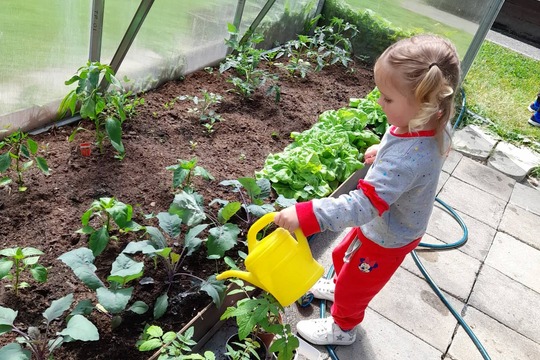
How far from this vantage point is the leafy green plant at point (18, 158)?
2.24 meters

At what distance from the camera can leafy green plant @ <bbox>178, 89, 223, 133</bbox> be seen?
10.9ft

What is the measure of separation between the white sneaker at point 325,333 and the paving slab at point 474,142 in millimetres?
2797

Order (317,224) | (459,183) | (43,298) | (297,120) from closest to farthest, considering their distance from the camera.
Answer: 1. (317,224)
2. (43,298)
3. (297,120)
4. (459,183)

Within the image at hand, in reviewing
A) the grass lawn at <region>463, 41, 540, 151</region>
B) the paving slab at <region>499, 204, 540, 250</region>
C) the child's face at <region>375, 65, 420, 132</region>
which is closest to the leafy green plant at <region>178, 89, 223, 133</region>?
the child's face at <region>375, 65, 420, 132</region>

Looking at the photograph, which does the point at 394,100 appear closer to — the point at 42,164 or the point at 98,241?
the point at 98,241

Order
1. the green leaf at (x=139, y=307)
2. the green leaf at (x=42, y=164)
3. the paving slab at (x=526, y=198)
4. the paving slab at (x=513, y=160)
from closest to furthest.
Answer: the green leaf at (x=139, y=307), the green leaf at (x=42, y=164), the paving slab at (x=526, y=198), the paving slab at (x=513, y=160)

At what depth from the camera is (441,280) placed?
2.95m

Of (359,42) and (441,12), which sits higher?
(441,12)

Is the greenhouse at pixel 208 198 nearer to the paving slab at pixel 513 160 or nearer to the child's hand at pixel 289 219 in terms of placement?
the child's hand at pixel 289 219

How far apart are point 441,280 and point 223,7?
104 inches

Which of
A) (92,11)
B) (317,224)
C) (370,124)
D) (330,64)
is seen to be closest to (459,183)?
(370,124)

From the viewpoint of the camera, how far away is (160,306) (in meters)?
1.89

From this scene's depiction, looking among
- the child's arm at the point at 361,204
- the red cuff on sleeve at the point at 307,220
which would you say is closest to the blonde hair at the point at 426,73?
the child's arm at the point at 361,204

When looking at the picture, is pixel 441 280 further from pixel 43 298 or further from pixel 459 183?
pixel 43 298
